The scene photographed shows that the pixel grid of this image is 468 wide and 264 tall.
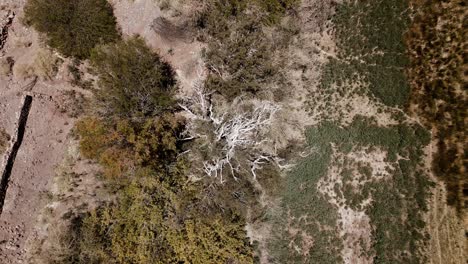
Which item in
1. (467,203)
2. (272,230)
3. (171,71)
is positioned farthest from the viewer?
(171,71)

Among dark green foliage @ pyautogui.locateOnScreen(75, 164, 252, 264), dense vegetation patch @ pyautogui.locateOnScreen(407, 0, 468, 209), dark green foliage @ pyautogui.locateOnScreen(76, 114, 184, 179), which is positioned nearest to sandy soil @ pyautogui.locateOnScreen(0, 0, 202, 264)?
dark green foliage @ pyautogui.locateOnScreen(76, 114, 184, 179)

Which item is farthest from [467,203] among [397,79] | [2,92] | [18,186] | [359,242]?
[2,92]

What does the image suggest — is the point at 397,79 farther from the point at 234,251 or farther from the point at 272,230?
the point at 234,251

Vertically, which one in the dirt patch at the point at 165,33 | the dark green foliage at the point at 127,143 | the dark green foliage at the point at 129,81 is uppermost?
the dirt patch at the point at 165,33

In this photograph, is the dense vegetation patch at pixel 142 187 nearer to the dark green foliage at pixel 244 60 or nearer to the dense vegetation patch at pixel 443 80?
the dark green foliage at pixel 244 60

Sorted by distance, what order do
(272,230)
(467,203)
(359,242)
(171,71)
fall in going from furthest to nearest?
(171,71), (272,230), (359,242), (467,203)

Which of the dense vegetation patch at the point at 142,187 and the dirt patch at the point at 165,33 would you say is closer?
the dense vegetation patch at the point at 142,187

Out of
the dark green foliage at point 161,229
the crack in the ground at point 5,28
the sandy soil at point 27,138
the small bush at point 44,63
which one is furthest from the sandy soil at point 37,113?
the dark green foliage at point 161,229
